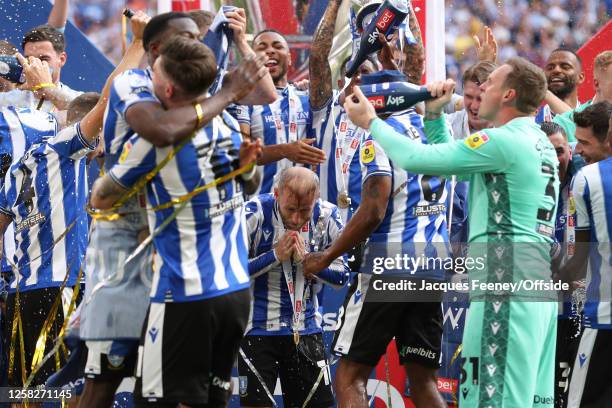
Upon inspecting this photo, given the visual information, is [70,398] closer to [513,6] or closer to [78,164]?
[78,164]

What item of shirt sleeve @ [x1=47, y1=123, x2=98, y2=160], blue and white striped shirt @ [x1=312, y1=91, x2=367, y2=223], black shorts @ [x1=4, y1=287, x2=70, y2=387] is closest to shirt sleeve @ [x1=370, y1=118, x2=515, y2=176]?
blue and white striped shirt @ [x1=312, y1=91, x2=367, y2=223]

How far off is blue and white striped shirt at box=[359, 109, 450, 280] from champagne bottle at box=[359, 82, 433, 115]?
58 centimetres

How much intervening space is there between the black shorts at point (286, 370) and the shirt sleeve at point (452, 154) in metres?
1.67

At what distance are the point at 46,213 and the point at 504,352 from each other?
3.21 m

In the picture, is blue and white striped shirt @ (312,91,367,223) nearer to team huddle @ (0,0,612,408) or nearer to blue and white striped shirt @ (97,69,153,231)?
team huddle @ (0,0,612,408)

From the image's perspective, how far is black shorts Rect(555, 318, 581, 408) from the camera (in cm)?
674

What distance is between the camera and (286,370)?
6332 mm

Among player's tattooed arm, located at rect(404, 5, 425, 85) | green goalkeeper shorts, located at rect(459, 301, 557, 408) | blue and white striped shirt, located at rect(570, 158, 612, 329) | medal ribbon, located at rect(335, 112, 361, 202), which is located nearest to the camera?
green goalkeeper shorts, located at rect(459, 301, 557, 408)

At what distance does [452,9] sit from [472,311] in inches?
342

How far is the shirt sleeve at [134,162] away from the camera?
443 centimetres

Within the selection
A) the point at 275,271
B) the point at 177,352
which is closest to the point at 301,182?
the point at 275,271

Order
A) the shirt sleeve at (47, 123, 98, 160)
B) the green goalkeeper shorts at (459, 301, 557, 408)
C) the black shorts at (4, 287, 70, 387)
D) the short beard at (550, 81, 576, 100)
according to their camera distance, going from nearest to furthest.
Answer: the green goalkeeper shorts at (459, 301, 557, 408) → the shirt sleeve at (47, 123, 98, 160) → the black shorts at (4, 287, 70, 387) → the short beard at (550, 81, 576, 100)

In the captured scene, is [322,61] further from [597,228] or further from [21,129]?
[597,228]

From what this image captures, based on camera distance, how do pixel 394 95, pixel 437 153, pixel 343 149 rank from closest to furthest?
pixel 437 153, pixel 394 95, pixel 343 149
